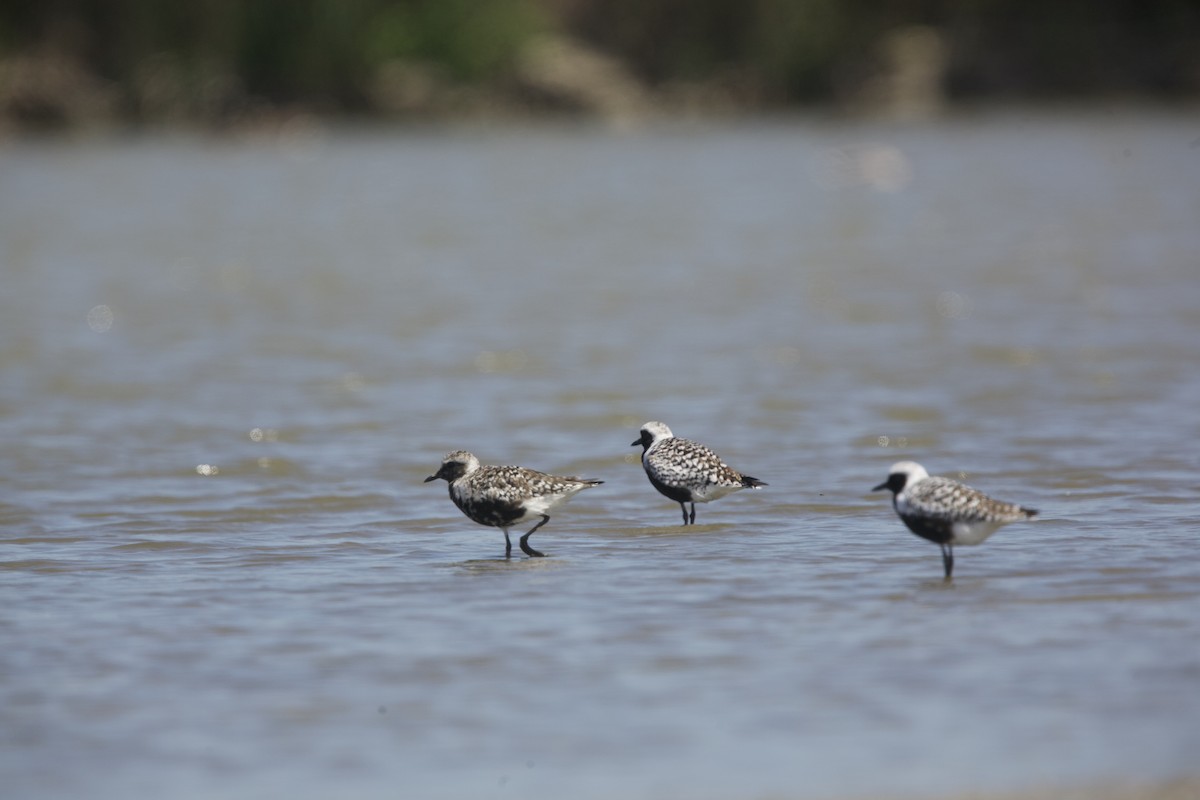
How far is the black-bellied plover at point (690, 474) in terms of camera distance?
1179 cm

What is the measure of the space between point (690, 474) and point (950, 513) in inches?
92.5

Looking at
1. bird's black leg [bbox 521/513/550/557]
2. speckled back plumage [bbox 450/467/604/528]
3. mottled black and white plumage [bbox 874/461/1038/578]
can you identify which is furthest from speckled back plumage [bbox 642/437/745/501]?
mottled black and white plumage [bbox 874/461/1038/578]

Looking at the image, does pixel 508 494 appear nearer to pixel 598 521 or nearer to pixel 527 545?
pixel 527 545

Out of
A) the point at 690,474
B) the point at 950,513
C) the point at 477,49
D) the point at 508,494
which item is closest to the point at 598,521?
the point at 690,474

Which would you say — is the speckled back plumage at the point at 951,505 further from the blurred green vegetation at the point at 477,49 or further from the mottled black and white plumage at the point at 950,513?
the blurred green vegetation at the point at 477,49

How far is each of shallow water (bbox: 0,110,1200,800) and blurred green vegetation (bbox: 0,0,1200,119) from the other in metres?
45.9

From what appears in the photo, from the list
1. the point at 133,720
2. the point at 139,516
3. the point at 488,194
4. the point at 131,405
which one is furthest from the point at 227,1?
the point at 133,720

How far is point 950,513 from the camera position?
9.84 meters

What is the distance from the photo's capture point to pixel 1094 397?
55.2ft

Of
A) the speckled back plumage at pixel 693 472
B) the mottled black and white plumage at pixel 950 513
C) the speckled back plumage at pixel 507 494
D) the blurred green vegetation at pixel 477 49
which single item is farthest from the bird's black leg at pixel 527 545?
the blurred green vegetation at pixel 477 49

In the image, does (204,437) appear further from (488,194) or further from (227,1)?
(227,1)

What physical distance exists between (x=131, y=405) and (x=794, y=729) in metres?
11.7

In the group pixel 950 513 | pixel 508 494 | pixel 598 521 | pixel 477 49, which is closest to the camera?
pixel 950 513

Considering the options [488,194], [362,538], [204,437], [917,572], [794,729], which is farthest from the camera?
[488,194]
